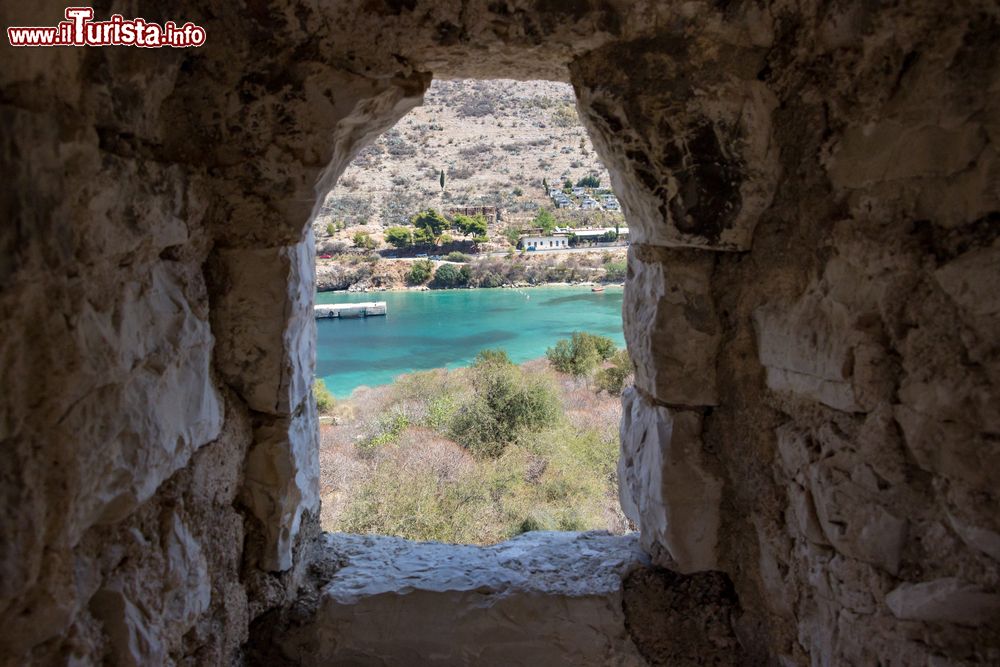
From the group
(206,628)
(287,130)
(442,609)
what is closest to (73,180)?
(287,130)

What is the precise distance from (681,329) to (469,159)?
23123 mm

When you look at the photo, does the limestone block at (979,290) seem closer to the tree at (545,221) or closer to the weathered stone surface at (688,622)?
the weathered stone surface at (688,622)

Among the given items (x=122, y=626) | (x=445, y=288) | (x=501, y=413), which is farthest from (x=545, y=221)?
(x=122, y=626)

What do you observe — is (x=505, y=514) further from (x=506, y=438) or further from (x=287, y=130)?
(x=287, y=130)

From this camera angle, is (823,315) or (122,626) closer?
(122,626)

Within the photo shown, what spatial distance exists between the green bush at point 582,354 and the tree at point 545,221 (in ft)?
24.7

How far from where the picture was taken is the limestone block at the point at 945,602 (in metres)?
1.02

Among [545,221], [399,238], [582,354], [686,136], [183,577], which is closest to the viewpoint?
[183,577]

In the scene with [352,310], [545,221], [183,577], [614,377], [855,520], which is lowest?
[614,377]

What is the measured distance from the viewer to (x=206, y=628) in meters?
1.36

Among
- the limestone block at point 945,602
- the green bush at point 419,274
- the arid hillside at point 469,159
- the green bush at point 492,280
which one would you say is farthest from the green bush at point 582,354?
the arid hillside at point 469,159

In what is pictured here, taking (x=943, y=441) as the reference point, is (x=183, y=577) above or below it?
below

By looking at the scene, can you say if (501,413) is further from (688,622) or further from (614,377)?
(688,622)

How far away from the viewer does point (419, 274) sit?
1225cm
